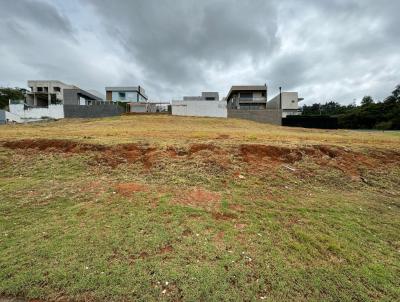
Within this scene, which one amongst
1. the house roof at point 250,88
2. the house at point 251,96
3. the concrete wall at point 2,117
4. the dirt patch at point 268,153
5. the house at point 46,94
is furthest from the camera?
the house at point 46,94

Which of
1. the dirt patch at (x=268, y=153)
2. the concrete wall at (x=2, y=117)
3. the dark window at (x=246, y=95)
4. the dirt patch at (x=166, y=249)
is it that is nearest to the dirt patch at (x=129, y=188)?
the dirt patch at (x=166, y=249)

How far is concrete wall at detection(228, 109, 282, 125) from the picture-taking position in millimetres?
31250

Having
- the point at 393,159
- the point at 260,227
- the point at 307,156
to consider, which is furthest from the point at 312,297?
the point at 393,159

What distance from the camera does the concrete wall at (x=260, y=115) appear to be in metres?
31.2

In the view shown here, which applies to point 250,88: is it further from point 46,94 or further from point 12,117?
point 46,94

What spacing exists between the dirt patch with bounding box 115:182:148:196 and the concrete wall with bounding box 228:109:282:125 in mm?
26663

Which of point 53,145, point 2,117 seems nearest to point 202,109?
point 2,117

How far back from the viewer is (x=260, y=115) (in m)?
31.6

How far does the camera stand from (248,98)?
4769cm

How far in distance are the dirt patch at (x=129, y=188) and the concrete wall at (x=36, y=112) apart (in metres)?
28.7

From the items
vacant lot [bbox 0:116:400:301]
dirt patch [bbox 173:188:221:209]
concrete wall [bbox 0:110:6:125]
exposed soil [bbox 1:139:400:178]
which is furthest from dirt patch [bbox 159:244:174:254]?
concrete wall [bbox 0:110:6:125]

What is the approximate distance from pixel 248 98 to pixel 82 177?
43.6m

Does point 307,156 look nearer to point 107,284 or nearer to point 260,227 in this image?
point 260,227

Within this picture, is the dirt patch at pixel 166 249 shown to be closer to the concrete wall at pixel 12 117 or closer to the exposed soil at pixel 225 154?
the exposed soil at pixel 225 154
